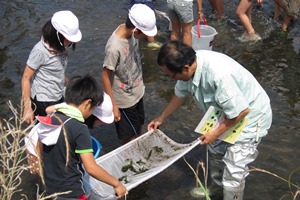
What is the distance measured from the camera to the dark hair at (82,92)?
9.96 ft

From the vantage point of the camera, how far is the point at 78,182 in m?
3.24

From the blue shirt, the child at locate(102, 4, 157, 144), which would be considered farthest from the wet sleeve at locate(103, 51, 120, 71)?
the blue shirt

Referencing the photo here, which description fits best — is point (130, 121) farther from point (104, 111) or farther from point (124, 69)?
point (104, 111)

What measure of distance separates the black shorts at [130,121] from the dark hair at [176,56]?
1.10 m

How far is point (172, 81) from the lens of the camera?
6.47 metres

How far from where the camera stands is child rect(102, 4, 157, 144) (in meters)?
3.83

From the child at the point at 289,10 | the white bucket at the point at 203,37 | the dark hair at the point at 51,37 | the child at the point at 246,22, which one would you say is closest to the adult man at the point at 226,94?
the dark hair at the point at 51,37

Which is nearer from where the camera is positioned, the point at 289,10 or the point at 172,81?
the point at 172,81

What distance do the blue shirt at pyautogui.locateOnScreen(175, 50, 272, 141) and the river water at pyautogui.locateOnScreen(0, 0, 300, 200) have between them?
1.13m

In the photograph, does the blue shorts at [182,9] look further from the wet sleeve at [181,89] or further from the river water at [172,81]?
the wet sleeve at [181,89]

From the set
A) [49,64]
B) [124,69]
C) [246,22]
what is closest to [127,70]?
[124,69]

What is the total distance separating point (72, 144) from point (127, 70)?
50.8 inches

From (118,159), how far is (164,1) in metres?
5.75

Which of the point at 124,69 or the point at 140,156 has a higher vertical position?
the point at 124,69
